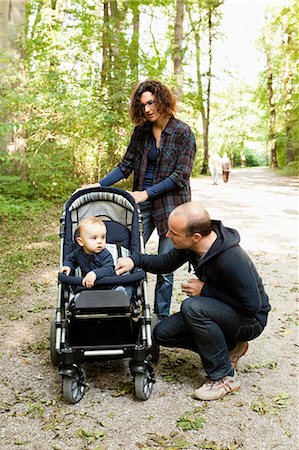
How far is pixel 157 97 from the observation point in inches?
159

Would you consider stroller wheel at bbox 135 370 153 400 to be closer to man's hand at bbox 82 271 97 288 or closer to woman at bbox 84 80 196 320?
man's hand at bbox 82 271 97 288

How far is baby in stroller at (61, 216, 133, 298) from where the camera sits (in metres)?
3.74

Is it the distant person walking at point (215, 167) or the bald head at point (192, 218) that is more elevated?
the bald head at point (192, 218)

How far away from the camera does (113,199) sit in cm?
436

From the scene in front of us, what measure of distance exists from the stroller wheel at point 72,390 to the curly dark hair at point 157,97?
215 centimetres

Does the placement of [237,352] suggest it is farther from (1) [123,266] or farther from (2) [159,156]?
(2) [159,156]

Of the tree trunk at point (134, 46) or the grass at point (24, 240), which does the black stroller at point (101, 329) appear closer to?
the grass at point (24, 240)

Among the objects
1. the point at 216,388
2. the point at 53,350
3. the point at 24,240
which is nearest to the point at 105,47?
the point at 24,240

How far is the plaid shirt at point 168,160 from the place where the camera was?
4.22 metres

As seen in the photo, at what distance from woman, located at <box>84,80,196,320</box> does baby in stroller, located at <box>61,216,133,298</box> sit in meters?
0.56

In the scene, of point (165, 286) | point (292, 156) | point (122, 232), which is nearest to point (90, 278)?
point (122, 232)

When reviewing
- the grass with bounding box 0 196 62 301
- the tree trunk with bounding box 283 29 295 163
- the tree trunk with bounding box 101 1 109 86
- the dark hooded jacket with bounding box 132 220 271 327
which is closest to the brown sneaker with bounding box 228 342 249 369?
the dark hooded jacket with bounding box 132 220 271 327

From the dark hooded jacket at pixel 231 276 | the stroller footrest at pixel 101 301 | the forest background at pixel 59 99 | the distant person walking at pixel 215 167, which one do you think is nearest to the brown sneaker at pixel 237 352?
the dark hooded jacket at pixel 231 276

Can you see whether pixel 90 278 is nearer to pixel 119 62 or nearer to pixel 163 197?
pixel 163 197
